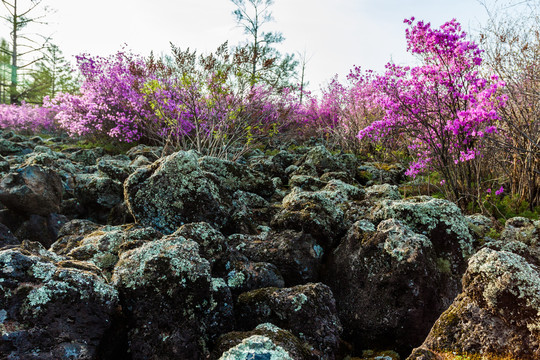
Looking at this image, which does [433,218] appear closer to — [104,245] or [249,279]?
[249,279]

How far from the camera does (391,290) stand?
2.48 metres

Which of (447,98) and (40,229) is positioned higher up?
(447,98)

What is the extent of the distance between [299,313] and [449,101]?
4.74 m

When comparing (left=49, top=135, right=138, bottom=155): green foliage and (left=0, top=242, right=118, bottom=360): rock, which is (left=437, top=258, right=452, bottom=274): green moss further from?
(left=49, top=135, right=138, bottom=155): green foliage

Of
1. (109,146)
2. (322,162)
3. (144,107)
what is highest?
(144,107)

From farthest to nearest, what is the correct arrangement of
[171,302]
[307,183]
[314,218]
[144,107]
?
[144,107]
[307,183]
[314,218]
[171,302]

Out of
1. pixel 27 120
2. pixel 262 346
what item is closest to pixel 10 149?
pixel 262 346

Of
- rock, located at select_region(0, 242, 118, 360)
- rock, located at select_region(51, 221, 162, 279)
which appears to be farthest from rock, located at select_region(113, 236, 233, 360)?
rock, located at select_region(51, 221, 162, 279)

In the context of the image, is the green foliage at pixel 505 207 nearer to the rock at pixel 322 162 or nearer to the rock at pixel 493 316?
the rock at pixel 322 162

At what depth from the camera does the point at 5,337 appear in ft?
4.89

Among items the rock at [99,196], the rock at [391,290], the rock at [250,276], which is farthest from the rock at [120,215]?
the rock at [391,290]

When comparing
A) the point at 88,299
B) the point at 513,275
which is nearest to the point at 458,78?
the point at 513,275

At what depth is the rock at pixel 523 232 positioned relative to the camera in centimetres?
332

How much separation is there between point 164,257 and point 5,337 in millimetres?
800
